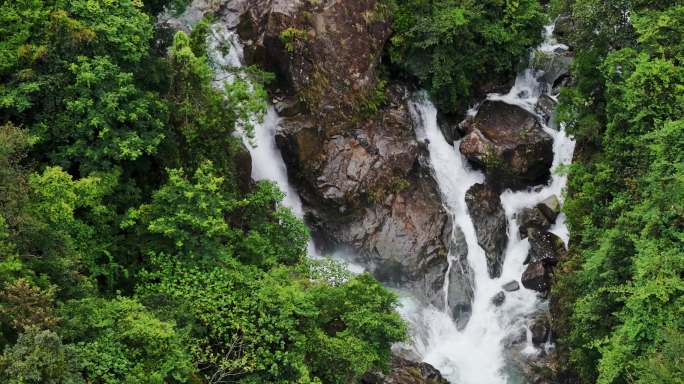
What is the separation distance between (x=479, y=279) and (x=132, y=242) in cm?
1209

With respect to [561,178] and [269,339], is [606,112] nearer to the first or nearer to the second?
[561,178]

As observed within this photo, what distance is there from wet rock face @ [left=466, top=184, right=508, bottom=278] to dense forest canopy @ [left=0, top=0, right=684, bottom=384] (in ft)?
10.9

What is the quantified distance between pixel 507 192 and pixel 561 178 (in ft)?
6.55

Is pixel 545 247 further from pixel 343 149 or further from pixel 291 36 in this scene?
pixel 291 36

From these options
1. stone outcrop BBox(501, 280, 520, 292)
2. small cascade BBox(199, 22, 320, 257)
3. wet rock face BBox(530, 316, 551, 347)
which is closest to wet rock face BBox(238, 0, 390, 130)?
small cascade BBox(199, 22, 320, 257)

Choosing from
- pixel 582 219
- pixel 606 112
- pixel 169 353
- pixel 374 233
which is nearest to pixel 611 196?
pixel 582 219

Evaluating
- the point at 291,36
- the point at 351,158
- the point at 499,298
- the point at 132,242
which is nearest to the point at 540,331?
the point at 499,298

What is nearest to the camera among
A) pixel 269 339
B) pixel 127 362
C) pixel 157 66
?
pixel 127 362

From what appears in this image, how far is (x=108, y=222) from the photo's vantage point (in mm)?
13789

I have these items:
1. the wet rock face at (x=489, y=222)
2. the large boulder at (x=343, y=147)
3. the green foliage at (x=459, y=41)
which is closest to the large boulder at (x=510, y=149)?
the wet rock face at (x=489, y=222)

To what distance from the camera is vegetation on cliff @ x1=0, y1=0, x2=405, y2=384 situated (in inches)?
438

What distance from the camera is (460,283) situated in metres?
20.5

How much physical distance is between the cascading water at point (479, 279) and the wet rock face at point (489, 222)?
203 millimetres

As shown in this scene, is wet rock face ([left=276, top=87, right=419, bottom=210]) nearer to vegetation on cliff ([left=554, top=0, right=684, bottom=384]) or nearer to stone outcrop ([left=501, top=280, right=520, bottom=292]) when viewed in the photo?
stone outcrop ([left=501, top=280, right=520, bottom=292])
